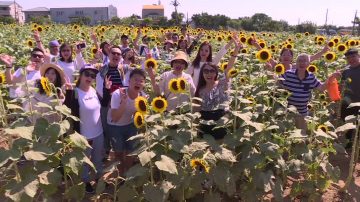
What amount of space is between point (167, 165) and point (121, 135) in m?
1.33

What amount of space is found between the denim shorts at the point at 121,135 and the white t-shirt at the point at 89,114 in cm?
20

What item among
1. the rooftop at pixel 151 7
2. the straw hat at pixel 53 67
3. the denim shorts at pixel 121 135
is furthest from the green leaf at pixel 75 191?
the rooftop at pixel 151 7

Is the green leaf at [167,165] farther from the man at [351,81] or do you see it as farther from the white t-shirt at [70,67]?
the man at [351,81]

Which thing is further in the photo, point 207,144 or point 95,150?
point 95,150

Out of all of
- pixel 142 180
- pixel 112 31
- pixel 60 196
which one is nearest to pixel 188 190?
pixel 142 180

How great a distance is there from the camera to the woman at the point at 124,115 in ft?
13.6

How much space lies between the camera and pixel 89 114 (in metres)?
4.16

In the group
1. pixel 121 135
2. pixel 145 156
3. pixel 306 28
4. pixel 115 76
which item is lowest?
pixel 121 135

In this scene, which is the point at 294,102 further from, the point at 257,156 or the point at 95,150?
the point at 95,150

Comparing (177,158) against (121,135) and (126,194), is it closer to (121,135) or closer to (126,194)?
(126,194)

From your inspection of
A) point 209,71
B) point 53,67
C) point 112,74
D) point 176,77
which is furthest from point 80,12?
point 209,71

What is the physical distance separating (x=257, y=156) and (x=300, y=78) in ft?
5.80

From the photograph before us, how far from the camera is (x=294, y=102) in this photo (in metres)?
5.11

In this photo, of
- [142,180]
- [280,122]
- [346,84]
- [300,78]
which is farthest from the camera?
[346,84]
